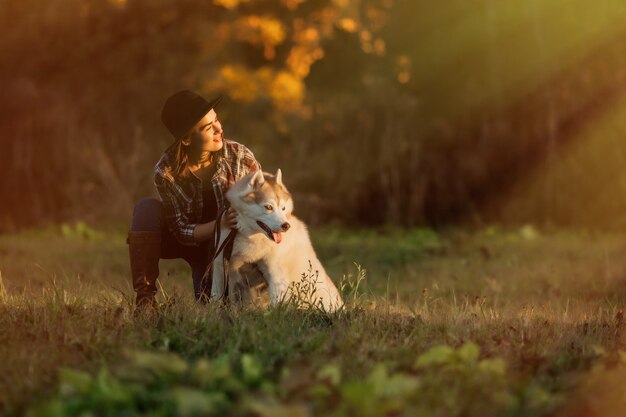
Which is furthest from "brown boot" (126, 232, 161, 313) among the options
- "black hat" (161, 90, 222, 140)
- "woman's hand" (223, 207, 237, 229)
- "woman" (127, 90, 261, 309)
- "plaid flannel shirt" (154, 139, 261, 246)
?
"black hat" (161, 90, 222, 140)

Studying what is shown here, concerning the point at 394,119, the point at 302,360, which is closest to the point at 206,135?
the point at 302,360

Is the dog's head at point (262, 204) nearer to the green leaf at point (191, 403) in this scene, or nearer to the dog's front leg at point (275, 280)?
the dog's front leg at point (275, 280)

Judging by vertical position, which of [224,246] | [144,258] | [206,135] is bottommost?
[144,258]

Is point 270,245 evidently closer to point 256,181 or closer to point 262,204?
point 262,204

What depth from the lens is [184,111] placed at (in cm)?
641

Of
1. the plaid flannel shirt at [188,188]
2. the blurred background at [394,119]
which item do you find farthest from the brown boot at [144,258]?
the blurred background at [394,119]

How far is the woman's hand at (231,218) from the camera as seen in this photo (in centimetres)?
623

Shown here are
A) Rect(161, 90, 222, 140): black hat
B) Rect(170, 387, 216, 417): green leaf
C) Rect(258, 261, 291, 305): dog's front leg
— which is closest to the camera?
Rect(170, 387, 216, 417): green leaf

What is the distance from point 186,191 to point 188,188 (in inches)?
1.3

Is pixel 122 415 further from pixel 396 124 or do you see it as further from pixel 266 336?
pixel 396 124

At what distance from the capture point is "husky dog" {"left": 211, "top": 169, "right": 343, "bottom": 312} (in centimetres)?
604

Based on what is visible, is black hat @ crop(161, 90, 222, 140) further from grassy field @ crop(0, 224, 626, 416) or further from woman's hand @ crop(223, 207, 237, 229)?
grassy field @ crop(0, 224, 626, 416)

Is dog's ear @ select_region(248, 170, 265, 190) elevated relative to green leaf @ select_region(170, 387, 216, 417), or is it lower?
elevated

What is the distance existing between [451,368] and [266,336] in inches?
40.9
